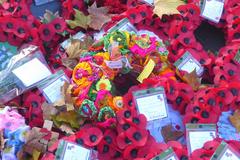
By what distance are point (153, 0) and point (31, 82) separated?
66cm

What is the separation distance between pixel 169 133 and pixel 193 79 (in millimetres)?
240

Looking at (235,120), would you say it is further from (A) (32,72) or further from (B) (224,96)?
(A) (32,72)

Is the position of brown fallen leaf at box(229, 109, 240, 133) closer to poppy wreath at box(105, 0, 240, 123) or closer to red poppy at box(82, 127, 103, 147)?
poppy wreath at box(105, 0, 240, 123)

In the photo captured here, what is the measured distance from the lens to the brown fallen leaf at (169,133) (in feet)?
5.60

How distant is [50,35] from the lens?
197 centimetres

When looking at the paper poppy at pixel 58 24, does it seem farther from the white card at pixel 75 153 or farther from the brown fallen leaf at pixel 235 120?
the brown fallen leaf at pixel 235 120

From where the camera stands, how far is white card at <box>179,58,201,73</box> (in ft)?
6.21

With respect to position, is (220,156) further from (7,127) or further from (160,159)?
(7,127)

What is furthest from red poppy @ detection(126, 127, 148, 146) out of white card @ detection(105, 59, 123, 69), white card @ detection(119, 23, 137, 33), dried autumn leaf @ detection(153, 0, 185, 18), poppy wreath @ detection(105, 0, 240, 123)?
dried autumn leaf @ detection(153, 0, 185, 18)

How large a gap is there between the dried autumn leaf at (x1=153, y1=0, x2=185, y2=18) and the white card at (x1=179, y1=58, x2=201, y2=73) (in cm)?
23

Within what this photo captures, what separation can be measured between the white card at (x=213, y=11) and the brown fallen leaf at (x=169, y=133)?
0.58 metres

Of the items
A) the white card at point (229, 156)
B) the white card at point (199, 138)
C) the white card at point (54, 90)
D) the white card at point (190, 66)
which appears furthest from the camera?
the white card at point (190, 66)

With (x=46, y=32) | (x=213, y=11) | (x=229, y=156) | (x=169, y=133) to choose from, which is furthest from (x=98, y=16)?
(x=229, y=156)

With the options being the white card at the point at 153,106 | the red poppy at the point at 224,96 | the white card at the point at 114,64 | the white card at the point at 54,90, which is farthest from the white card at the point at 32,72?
the red poppy at the point at 224,96
